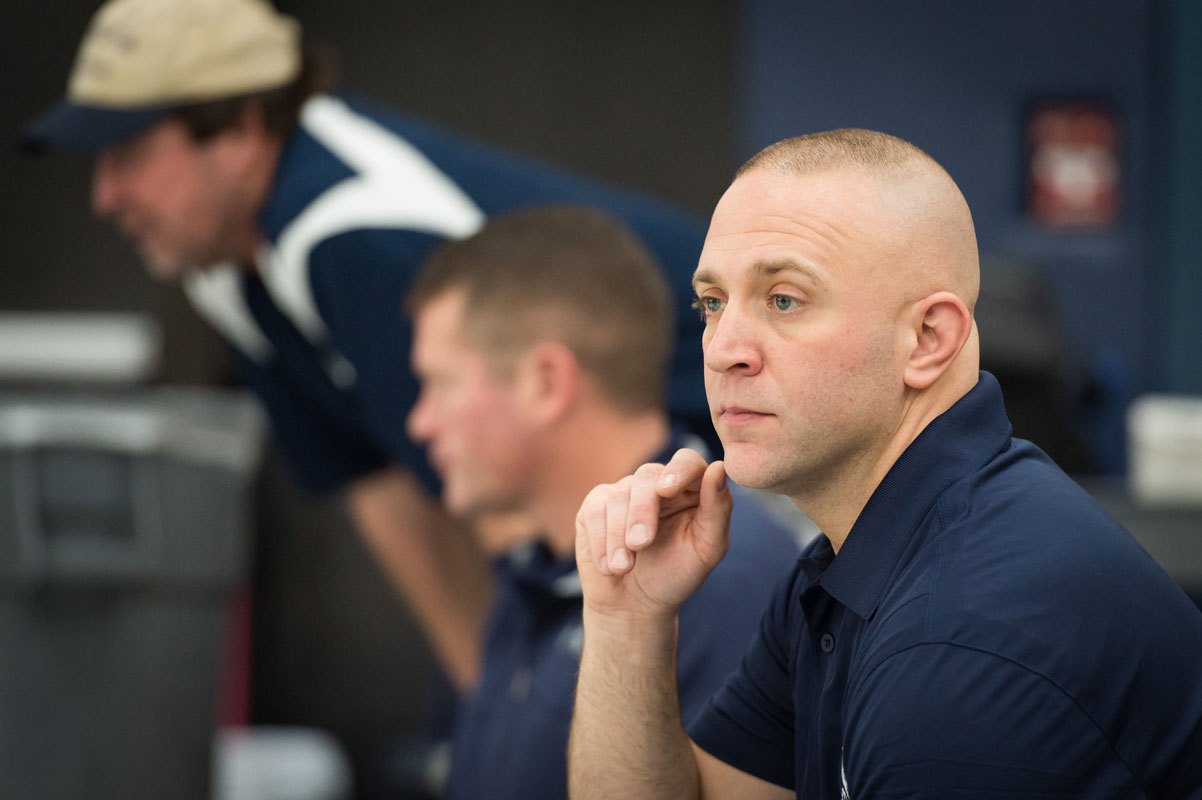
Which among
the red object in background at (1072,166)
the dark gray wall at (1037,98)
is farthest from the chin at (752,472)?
the red object in background at (1072,166)

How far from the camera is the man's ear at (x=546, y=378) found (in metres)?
1.27

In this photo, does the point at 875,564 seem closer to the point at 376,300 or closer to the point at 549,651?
the point at 549,651

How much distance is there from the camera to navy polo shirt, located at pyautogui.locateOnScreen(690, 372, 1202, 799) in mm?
562

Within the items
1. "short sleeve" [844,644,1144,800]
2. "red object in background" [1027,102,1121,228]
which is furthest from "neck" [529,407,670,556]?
"red object in background" [1027,102,1121,228]

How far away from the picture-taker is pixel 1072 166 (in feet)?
9.93

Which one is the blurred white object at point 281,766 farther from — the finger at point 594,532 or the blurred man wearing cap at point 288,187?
the finger at point 594,532

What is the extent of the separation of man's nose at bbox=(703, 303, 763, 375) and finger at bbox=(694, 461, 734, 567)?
0.08 m

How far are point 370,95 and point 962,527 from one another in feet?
9.33

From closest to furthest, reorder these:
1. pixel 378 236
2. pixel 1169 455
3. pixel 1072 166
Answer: pixel 378 236, pixel 1169 455, pixel 1072 166

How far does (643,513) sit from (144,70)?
3.65 ft

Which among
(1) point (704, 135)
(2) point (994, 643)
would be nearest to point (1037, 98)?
(1) point (704, 135)

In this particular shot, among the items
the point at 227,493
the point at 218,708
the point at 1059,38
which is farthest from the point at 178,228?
the point at 1059,38

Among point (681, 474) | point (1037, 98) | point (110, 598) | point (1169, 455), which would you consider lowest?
point (110, 598)

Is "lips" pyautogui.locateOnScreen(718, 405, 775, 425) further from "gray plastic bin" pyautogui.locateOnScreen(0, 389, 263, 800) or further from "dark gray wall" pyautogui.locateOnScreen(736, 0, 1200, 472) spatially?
"dark gray wall" pyautogui.locateOnScreen(736, 0, 1200, 472)
